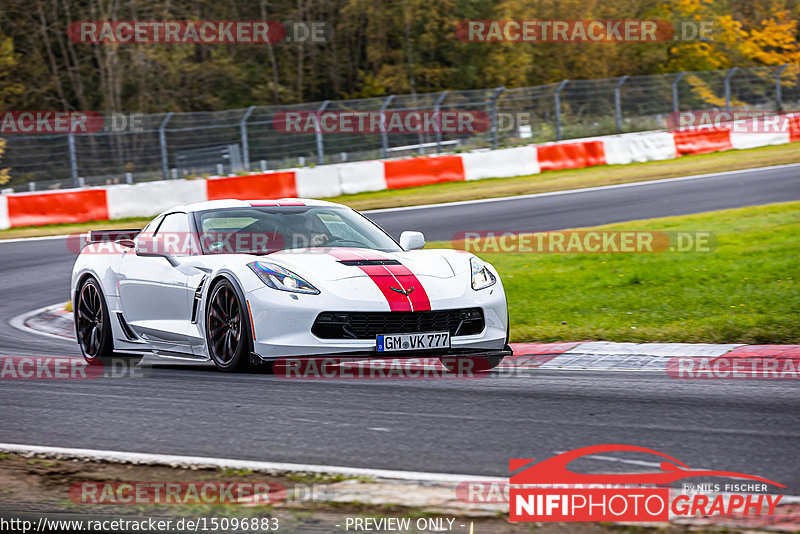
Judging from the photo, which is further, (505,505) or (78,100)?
(78,100)

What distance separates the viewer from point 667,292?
10109mm

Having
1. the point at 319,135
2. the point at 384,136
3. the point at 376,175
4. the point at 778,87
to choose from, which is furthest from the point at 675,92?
the point at 319,135

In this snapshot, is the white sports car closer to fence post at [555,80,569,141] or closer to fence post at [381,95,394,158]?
fence post at [381,95,394,158]

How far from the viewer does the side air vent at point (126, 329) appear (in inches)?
330

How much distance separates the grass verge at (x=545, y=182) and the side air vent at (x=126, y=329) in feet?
39.1

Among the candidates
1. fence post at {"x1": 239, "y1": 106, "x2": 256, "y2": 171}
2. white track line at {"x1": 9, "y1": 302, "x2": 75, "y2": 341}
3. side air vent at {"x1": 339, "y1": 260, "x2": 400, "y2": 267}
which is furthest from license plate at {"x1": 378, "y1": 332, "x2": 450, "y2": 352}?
fence post at {"x1": 239, "y1": 106, "x2": 256, "y2": 171}

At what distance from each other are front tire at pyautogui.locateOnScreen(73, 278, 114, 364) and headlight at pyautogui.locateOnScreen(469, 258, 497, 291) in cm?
308

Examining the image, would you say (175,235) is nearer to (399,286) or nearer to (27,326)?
(399,286)

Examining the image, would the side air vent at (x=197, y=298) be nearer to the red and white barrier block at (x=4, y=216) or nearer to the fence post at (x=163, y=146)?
the red and white barrier block at (x=4, y=216)

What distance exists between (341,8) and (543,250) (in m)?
33.8

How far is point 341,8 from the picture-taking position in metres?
45.2

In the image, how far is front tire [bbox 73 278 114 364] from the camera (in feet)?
28.5

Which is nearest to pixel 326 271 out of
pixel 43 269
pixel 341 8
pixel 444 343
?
pixel 444 343

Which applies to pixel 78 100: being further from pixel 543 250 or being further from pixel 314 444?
pixel 314 444
